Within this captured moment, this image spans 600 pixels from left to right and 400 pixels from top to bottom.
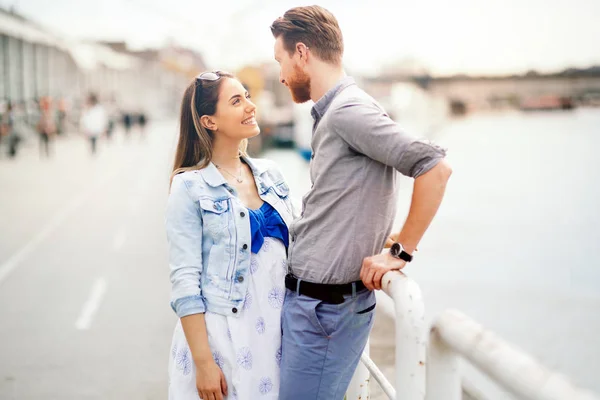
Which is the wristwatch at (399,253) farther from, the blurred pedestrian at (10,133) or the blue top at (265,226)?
the blurred pedestrian at (10,133)

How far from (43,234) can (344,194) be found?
9.73 metres

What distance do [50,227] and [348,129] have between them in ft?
34.0

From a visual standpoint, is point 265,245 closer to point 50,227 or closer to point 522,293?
point 50,227

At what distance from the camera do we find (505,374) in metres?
1.08

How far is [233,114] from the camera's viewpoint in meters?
2.35

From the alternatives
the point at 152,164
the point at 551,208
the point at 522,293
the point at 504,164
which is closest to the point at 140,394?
the point at 522,293

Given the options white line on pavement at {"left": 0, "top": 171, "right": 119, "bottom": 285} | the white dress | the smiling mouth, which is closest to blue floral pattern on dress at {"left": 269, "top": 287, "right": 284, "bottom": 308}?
the white dress

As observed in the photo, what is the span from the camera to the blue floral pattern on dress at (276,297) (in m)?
2.24

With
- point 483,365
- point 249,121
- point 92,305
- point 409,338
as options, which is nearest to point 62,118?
point 92,305

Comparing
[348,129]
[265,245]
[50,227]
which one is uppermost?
[348,129]

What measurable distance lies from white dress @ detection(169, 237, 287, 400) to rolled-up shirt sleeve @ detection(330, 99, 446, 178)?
63cm

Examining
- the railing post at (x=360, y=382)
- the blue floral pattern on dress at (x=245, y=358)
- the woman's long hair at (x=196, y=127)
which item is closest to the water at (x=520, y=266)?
the railing post at (x=360, y=382)

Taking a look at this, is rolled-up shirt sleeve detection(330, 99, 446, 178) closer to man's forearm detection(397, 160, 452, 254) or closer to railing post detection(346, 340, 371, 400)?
man's forearm detection(397, 160, 452, 254)

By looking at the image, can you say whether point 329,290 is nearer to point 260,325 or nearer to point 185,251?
point 260,325
